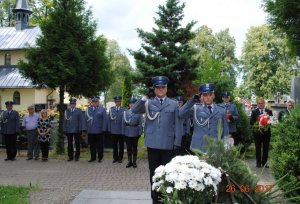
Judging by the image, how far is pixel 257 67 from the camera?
56.8 meters

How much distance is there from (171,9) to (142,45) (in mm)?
1634

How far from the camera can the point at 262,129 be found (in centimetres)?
1091

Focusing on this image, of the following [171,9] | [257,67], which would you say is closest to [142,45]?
[171,9]

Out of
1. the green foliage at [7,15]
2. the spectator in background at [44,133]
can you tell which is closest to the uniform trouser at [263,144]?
the spectator in background at [44,133]

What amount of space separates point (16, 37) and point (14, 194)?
1542 inches

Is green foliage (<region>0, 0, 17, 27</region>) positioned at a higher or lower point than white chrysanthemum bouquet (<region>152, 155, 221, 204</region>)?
higher

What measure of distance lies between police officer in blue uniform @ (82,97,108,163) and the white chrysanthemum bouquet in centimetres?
909

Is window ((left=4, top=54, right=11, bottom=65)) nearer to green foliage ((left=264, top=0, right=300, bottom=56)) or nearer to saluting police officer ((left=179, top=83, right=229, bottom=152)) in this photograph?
green foliage ((left=264, top=0, right=300, bottom=56))

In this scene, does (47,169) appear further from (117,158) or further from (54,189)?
(54,189)

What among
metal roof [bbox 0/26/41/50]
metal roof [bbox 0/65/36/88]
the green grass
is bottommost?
the green grass

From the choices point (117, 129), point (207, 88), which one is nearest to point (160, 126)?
point (207, 88)

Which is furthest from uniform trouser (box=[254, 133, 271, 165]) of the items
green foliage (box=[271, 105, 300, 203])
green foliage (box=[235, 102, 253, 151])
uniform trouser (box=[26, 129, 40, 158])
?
uniform trouser (box=[26, 129, 40, 158])

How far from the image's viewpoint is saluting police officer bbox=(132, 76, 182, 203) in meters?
6.07

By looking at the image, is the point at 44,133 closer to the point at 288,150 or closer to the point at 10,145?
the point at 10,145
